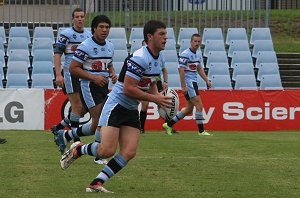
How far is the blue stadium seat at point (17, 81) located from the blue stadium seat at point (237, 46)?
6.41 meters

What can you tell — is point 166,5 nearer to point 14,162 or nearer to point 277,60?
point 277,60

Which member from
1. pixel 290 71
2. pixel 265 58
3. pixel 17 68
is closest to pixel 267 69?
pixel 265 58

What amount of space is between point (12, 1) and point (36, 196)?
1917 cm

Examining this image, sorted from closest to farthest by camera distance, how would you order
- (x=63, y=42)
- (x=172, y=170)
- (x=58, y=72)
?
1. (x=172, y=170)
2. (x=58, y=72)
3. (x=63, y=42)

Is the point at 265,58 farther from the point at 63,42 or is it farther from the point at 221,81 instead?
the point at 63,42

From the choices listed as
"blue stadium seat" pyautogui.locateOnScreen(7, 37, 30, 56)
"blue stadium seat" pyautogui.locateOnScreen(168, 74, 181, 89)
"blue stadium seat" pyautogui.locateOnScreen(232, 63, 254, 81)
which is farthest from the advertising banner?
"blue stadium seat" pyautogui.locateOnScreen(232, 63, 254, 81)

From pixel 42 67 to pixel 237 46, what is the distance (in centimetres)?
601

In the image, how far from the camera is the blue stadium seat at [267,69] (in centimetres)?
2542

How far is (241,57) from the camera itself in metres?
25.9

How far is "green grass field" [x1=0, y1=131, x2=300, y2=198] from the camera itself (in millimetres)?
10562

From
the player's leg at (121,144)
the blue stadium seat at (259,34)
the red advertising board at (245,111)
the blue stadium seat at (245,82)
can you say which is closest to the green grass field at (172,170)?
the player's leg at (121,144)

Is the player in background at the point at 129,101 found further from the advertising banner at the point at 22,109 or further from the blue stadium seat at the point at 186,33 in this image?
the blue stadium seat at the point at 186,33

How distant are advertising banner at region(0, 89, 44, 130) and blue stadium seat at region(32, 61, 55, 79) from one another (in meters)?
2.43

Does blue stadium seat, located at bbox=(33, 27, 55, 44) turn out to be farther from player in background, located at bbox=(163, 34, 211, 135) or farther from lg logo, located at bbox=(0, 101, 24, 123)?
player in background, located at bbox=(163, 34, 211, 135)
